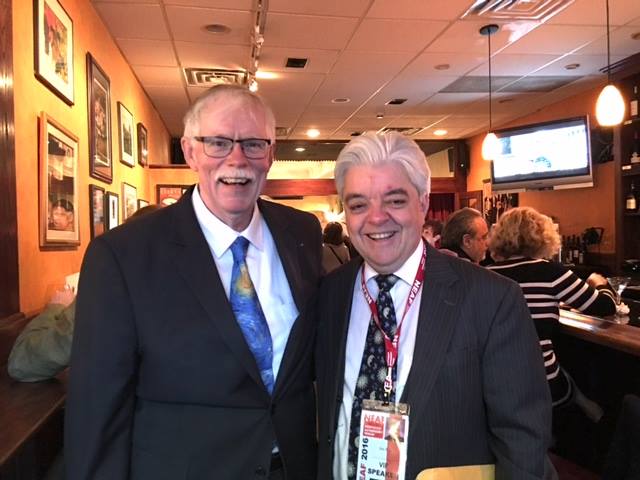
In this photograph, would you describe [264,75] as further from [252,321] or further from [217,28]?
[252,321]

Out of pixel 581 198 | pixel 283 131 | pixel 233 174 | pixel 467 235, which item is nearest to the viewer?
pixel 233 174

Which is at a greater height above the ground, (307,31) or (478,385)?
(307,31)

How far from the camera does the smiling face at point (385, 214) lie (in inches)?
54.3

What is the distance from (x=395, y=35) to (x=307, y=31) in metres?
0.76

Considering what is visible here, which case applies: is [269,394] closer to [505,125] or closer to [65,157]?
[65,157]

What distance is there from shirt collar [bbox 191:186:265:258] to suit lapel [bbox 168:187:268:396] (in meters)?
0.04

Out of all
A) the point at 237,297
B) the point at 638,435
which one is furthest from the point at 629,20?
the point at 237,297

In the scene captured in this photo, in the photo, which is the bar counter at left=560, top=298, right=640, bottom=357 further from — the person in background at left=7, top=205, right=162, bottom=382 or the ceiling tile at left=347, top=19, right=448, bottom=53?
the ceiling tile at left=347, top=19, right=448, bottom=53

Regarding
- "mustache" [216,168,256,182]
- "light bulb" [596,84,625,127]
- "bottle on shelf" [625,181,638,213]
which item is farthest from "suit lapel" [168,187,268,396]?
"bottle on shelf" [625,181,638,213]

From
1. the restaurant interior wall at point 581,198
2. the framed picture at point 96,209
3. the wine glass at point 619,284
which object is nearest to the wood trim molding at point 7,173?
the framed picture at point 96,209

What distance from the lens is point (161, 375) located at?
1265 mm

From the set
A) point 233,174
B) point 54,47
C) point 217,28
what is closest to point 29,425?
point 233,174

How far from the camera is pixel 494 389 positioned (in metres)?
1.26

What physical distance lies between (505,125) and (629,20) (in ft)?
13.9
